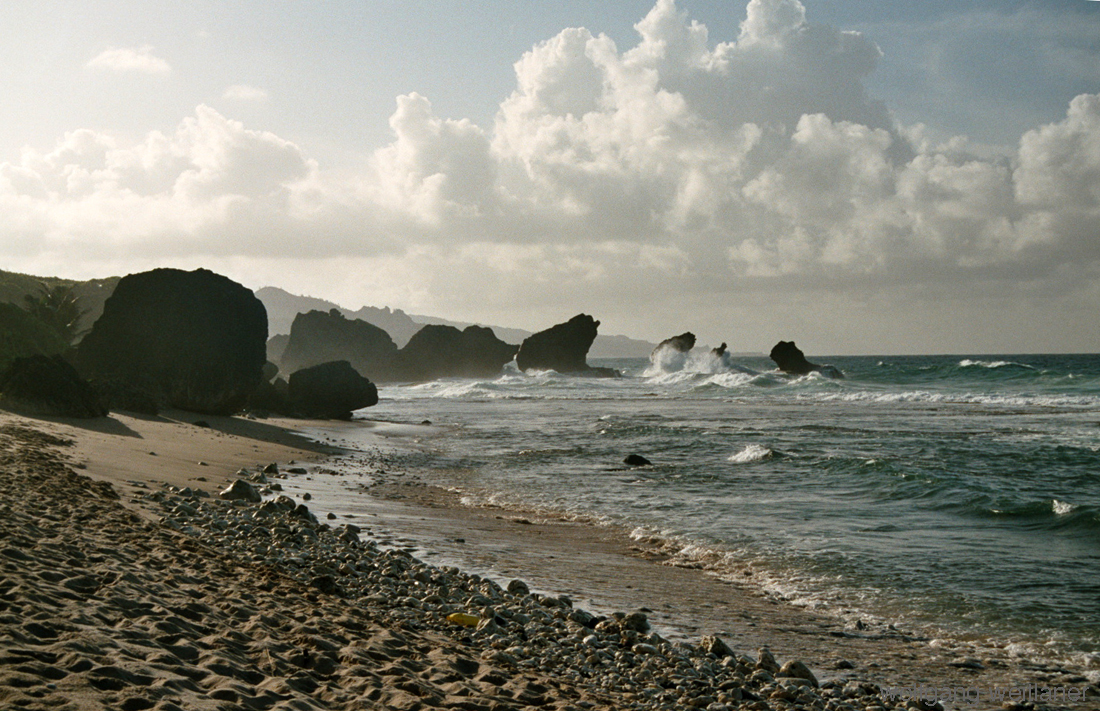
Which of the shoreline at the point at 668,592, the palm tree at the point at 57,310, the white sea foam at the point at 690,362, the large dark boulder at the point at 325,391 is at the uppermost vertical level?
the palm tree at the point at 57,310

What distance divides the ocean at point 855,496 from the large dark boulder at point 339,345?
57.3 metres

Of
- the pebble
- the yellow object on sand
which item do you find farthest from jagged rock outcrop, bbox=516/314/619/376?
the yellow object on sand

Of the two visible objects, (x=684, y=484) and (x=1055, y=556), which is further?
(x=684, y=484)

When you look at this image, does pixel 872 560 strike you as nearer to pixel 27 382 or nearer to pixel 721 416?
pixel 27 382

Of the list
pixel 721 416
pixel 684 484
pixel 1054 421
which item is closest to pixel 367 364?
pixel 721 416

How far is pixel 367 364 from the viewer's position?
98500 millimetres

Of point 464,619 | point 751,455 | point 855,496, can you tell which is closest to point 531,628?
point 464,619

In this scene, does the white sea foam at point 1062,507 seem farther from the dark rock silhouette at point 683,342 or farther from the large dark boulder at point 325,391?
the dark rock silhouette at point 683,342

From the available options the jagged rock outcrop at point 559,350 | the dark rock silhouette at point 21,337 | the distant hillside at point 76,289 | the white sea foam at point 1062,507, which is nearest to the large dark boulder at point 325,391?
the dark rock silhouette at point 21,337

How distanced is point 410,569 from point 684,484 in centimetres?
992

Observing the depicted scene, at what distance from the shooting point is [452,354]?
104 meters

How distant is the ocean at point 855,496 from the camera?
917 cm

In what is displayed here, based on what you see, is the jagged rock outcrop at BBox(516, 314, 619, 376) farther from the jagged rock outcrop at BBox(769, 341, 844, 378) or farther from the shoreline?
the shoreline

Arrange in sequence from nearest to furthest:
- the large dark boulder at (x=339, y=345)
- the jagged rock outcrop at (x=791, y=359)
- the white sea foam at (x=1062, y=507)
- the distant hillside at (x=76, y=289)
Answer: the white sea foam at (x=1062, y=507) < the distant hillside at (x=76, y=289) < the jagged rock outcrop at (x=791, y=359) < the large dark boulder at (x=339, y=345)
